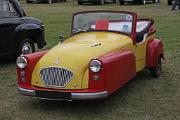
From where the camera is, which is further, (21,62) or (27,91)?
(21,62)

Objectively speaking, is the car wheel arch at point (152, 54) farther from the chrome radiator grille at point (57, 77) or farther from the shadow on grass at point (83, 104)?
the chrome radiator grille at point (57, 77)

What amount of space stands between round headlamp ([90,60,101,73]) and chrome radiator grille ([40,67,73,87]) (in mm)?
335

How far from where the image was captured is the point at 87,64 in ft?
22.7

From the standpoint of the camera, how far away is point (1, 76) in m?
9.60

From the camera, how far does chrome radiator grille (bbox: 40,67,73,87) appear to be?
6863 millimetres

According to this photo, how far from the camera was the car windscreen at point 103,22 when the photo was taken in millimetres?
8438

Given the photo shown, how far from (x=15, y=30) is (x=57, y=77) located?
402 cm

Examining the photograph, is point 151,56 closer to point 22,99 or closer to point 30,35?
point 22,99

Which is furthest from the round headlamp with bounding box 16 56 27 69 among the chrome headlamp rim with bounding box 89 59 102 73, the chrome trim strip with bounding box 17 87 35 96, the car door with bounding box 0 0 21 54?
the car door with bounding box 0 0 21 54

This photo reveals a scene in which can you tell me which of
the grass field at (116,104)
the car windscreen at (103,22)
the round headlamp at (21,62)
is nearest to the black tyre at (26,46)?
the grass field at (116,104)

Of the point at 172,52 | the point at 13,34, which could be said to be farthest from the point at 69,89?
the point at 172,52

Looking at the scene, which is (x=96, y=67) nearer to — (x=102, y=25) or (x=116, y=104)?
(x=116, y=104)

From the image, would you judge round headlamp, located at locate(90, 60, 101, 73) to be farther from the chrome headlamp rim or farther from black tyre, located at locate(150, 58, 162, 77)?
black tyre, located at locate(150, 58, 162, 77)

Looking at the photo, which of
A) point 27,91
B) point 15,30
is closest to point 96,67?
point 27,91
